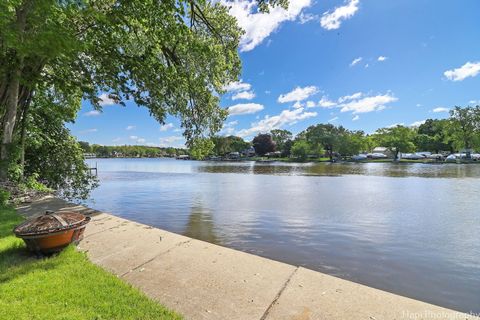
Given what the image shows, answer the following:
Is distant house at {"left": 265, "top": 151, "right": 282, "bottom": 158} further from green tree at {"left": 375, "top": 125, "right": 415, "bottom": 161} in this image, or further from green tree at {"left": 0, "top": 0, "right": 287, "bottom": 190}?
green tree at {"left": 0, "top": 0, "right": 287, "bottom": 190}

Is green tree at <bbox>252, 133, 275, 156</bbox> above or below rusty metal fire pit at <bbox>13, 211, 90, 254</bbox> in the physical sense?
above

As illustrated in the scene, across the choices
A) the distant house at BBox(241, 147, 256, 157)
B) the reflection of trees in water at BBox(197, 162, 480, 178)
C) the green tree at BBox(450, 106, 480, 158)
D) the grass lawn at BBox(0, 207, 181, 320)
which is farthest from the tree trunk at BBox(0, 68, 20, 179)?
the distant house at BBox(241, 147, 256, 157)

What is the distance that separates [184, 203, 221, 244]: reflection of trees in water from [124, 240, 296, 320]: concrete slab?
11.2 feet

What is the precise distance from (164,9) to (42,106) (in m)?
10.4

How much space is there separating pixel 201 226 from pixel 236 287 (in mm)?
6681

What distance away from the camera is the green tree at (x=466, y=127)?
60.0m

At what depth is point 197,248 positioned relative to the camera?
5.93 metres

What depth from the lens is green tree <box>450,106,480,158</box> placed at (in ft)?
197

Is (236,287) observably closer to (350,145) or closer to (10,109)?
(10,109)

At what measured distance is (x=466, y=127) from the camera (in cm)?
6156

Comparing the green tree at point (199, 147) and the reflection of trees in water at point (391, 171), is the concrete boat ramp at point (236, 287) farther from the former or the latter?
the reflection of trees in water at point (391, 171)

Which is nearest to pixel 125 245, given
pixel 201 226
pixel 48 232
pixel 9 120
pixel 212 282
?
pixel 48 232

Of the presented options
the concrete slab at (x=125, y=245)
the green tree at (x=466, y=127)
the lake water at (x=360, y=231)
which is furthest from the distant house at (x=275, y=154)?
the concrete slab at (x=125, y=245)

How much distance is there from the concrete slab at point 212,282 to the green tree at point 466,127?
72.8 m
